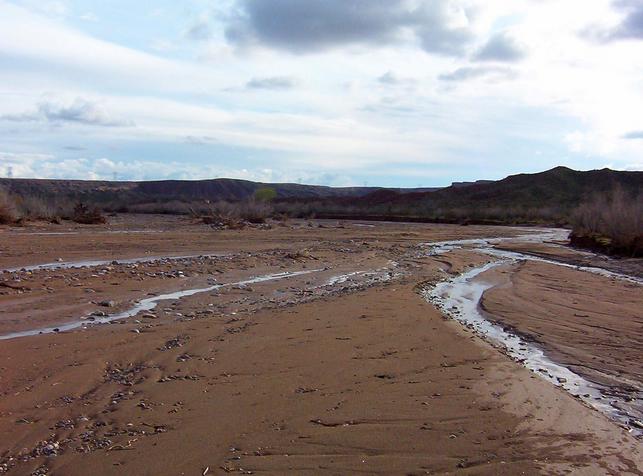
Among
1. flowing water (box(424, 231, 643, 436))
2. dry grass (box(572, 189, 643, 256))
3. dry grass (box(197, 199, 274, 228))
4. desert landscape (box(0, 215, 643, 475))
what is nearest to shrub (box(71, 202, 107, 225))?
dry grass (box(197, 199, 274, 228))

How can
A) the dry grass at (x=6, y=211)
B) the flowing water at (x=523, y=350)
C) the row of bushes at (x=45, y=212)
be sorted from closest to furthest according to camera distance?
the flowing water at (x=523, y=350), the dry grass at (x=6, y=211), the row of bushes at (x=45, y=212)

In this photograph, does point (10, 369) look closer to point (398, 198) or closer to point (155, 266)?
point (155, 266)

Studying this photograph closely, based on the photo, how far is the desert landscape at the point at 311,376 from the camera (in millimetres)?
4984

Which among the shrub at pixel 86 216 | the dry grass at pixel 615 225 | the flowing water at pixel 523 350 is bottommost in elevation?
the shrub at pixel 86 216

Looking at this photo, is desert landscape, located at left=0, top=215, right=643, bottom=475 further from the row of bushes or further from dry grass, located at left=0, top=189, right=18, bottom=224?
the row of bushes

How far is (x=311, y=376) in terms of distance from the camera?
708 centimetres

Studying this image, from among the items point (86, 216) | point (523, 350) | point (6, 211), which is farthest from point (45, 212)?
point (523, 350)

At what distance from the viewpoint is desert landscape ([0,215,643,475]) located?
4.98 metres

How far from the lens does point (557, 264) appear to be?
22.8 metres

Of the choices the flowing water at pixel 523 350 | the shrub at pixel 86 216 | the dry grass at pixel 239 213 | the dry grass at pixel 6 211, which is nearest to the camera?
the flowing water at pixel 523 350

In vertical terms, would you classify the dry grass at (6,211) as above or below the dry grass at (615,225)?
below

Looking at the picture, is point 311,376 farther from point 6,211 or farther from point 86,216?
point 86,216

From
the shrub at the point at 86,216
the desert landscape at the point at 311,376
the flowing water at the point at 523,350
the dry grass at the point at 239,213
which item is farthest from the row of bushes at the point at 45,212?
the flowing water at the point at 523,350

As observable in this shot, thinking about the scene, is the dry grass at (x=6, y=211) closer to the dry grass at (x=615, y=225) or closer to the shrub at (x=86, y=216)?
the shrub at (x=86, y=216)
